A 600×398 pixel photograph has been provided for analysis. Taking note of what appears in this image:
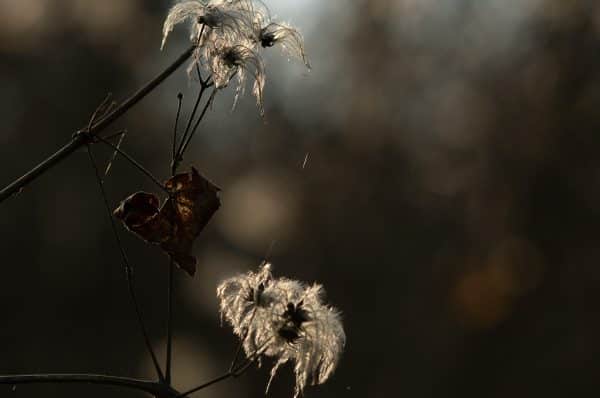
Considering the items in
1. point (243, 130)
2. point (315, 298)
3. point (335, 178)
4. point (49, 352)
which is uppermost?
point (335, 178)

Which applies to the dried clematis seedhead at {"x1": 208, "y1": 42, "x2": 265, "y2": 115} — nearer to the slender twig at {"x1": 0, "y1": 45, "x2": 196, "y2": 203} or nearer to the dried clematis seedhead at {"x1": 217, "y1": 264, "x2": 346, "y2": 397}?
the slender twig at {"x1": 0, "y1": 45, "x2": 196, "y2": 203}

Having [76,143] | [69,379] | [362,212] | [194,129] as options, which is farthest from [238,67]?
[362,212]

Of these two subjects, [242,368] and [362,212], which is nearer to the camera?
[242,368]

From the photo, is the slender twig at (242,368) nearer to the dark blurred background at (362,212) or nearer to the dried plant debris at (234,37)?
the dried plant debris at (234,37)

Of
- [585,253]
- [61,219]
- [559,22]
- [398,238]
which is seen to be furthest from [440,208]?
[61,219]

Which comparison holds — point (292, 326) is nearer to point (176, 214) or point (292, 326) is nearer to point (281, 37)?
point (176, 214)

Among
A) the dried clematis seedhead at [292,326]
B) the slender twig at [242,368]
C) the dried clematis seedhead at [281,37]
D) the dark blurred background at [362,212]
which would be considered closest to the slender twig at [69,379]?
the slender twig at [242,368]

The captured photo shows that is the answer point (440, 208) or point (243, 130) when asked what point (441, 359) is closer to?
point (440, 208)
